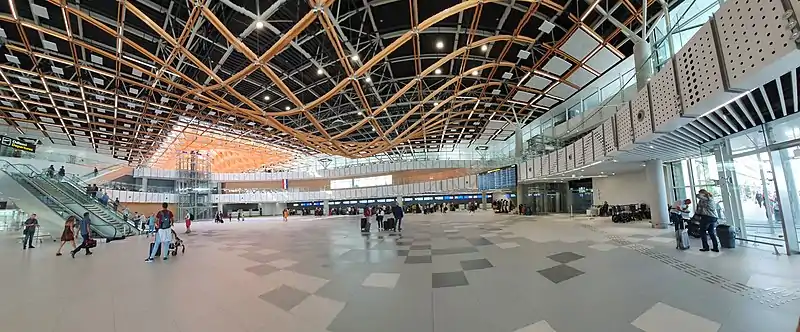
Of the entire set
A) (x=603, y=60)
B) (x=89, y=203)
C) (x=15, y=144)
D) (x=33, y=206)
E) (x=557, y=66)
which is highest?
(x=557, y=66)

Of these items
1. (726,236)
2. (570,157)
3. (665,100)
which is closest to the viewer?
(665,100)

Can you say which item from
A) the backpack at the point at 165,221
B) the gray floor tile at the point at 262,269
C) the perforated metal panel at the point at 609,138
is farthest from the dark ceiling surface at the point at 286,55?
the gray floor tile at the point at 262,269

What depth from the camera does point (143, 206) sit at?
4119 centimetres

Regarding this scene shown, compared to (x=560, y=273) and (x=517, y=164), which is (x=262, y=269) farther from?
(x=517, y=164)

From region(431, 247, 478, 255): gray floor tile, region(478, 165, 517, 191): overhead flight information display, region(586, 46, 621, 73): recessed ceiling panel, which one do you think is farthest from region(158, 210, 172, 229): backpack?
region(478, 165, 517, 191): overhead flight information display

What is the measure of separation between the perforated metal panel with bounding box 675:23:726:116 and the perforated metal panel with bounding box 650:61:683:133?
1.02 feet

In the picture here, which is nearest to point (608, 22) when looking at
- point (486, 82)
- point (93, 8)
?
point (486, 82)

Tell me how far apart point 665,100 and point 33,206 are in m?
25.1

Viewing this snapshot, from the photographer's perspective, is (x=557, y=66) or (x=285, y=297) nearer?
Answer: (x=285, y=297)

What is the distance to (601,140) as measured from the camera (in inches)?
514

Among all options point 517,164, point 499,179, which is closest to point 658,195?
point 517,164

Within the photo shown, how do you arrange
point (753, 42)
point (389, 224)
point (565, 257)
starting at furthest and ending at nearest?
point (389, 224) → point (565, 257) → point (753, 42)

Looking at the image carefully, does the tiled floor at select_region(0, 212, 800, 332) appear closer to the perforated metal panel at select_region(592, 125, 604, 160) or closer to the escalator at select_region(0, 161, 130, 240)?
the perforated metal panel at select_region(592, 125, 604, 160)

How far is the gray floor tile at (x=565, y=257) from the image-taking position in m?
6.76
